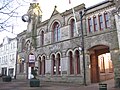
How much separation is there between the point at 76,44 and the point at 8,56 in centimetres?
2529

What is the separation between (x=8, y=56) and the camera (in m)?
43.4

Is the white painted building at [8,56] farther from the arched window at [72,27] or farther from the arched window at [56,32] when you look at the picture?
the arched window at [72,27]

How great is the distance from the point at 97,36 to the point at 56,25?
9.77 m

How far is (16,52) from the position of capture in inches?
1543

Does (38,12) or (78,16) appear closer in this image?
(78,16)

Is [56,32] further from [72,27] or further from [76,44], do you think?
[76,44]

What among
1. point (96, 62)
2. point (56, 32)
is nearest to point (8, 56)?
point (56, 32)

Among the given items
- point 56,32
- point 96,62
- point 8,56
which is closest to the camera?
point 96,62

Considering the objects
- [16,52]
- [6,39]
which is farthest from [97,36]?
[6,39]

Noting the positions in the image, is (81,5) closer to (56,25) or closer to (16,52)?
(56,25)

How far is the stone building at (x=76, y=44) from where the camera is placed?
2035 cm

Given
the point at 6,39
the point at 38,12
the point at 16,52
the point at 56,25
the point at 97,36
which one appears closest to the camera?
the point at 97,36

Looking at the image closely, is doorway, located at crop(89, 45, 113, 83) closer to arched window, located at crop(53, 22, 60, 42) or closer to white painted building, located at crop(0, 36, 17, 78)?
arched window, located at crop(53, 22, 60, 42)

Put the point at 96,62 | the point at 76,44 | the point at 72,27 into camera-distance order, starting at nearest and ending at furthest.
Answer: the point at 76,44
the point at 96,62
the point at 72,27
